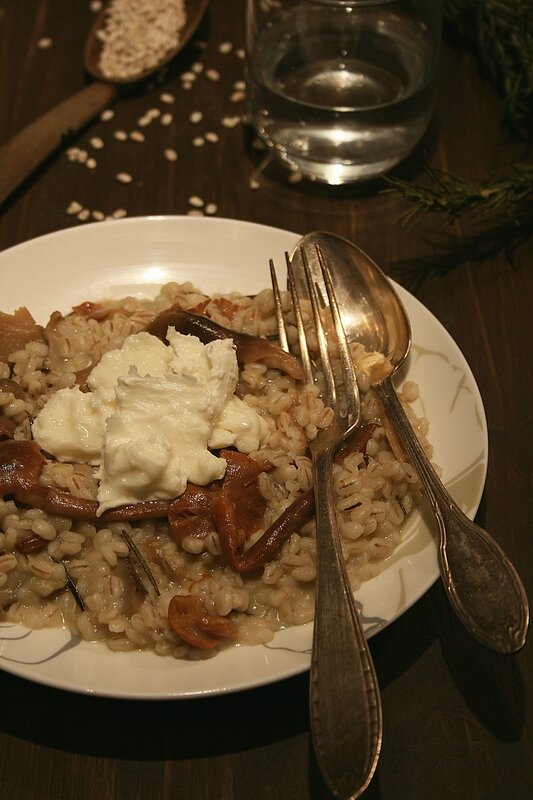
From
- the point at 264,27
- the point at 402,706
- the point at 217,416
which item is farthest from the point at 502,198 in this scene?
the point at 402,706

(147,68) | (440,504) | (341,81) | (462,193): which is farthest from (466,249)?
(147,68)

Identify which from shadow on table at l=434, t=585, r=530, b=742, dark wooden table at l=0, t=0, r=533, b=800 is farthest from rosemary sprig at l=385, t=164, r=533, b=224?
shadow on table at l=434, t=585, r=530, b=742

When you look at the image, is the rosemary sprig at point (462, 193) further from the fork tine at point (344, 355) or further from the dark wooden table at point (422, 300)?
the fork tine at point (344, 355)

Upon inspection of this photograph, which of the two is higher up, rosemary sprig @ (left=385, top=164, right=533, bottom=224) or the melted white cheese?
rosemary sprig @ (left=385, top=164, right=533, bottom=224)

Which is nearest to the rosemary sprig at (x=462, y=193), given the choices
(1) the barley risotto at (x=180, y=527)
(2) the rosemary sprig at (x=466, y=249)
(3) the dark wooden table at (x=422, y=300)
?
(2) the rosemary sprig at (x=466, y=249)

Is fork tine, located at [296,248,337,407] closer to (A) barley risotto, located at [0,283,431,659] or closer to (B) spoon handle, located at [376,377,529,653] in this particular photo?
(A) barley risotto, located at [0,283,431,659]

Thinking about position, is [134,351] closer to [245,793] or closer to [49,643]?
[49,643]

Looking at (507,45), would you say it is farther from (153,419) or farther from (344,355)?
(153,419)
